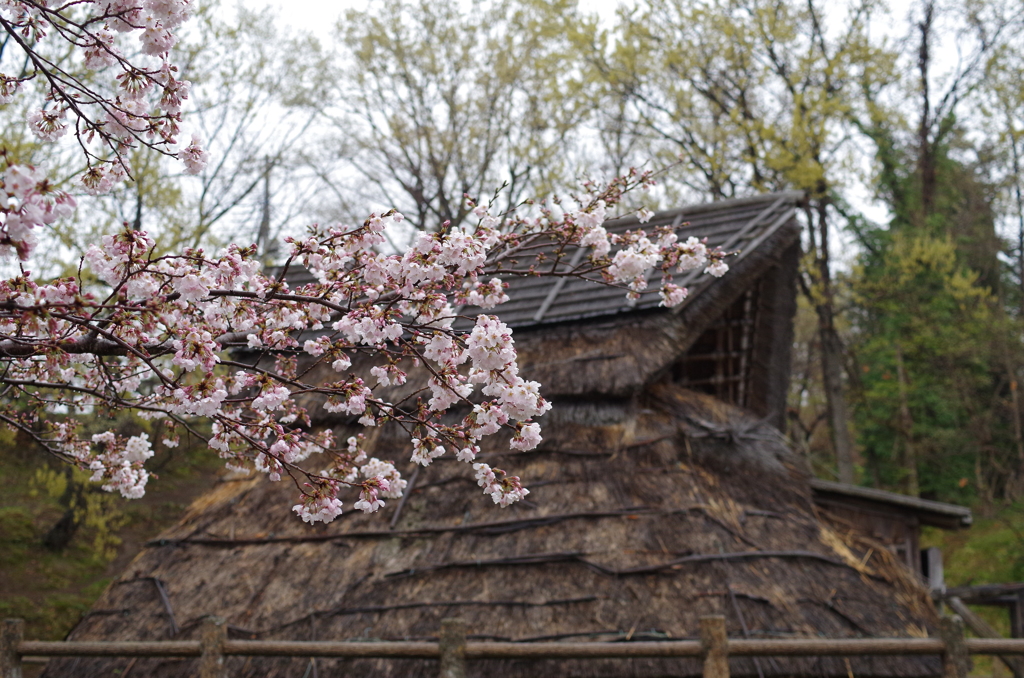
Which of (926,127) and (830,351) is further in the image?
(926,127)

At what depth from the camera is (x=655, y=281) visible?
558cm

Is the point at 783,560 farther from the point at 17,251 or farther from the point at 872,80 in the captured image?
the point at 872,80

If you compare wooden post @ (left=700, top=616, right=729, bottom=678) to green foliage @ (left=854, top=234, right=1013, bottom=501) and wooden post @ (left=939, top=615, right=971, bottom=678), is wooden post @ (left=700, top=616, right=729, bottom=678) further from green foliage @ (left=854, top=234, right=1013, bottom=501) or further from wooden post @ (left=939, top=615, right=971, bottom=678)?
green foliage @ (left=854, top=234, right=1013, bottom=501)

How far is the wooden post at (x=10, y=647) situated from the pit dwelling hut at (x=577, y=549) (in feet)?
1.26

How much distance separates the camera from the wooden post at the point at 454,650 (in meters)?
3.51

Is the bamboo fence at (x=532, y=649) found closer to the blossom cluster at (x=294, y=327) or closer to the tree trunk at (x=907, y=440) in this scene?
the blossom cluster at (x=294, y=327)

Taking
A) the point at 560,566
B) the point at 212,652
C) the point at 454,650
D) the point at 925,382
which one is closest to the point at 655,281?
the point at 560,566

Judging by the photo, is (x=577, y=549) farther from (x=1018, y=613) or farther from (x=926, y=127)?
(x=926, y=127)

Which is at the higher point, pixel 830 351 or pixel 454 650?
pixel 830 351

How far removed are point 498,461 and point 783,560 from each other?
1988 millimetres

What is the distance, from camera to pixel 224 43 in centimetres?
958

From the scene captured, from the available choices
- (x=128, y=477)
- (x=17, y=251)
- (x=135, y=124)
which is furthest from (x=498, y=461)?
(x=17, y=251)

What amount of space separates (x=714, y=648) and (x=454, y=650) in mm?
1272

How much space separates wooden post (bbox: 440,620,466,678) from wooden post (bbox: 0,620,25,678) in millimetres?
2418
